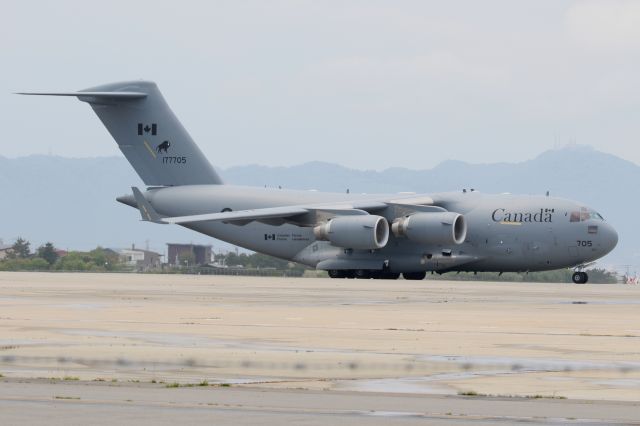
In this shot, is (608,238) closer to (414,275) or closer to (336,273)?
(414,275)

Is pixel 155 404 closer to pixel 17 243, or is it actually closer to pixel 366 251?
pixel 366 251

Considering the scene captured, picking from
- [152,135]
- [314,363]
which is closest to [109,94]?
[152,135]

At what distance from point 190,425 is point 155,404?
4.41 ft

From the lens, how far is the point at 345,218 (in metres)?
57.5

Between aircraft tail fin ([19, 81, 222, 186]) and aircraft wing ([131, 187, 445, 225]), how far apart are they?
4097 millimetres

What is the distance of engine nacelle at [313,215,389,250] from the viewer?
56531mm

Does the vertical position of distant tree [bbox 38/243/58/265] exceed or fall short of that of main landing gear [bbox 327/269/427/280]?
it exceeds it

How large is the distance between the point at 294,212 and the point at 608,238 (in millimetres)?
11797

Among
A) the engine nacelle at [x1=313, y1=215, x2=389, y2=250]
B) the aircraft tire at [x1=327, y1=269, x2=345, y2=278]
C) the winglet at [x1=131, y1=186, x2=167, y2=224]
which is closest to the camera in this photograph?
the engine nacelle at [x1=313, y1=215, x2=389, y2=250]

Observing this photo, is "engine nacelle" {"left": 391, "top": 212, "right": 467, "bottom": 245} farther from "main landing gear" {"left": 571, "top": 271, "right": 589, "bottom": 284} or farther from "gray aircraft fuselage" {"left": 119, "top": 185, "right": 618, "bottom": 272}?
"main landing gear" {"left": 571, "top": 271, "right": 589, "bottom": 284}

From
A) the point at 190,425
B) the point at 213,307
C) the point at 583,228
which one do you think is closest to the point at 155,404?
the point at 190,425

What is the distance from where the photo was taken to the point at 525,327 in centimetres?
2378

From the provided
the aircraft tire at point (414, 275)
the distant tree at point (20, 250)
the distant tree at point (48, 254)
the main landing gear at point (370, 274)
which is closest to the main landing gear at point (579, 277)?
the main landing gear at point (370, 274)

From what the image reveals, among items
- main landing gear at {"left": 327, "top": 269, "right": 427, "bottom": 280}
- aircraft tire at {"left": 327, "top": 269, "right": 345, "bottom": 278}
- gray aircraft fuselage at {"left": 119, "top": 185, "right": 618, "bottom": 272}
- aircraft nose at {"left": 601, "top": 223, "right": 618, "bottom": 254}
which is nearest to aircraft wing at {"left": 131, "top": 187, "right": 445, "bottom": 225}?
gray aircraft fuselage at {"left": 119, "top": 185, "right": 618, "bottom": 272}
